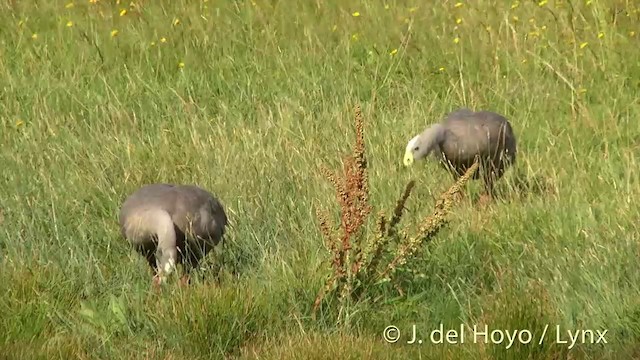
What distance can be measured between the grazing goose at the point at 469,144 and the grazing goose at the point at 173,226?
158 cm

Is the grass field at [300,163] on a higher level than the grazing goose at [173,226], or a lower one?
lower

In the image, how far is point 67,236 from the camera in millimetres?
5879

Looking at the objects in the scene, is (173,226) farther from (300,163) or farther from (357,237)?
(300,163)

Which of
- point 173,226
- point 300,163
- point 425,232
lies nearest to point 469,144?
point 300,163

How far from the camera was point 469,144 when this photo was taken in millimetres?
6953

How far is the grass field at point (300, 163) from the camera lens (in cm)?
494

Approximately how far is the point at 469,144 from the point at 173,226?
2117 mm

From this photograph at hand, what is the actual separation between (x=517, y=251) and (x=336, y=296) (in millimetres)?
901

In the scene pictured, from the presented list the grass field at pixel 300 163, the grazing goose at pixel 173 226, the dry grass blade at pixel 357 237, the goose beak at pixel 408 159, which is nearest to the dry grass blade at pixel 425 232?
the dry grass blade at pixel 357 237

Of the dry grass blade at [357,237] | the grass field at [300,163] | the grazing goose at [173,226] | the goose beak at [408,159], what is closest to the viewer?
the grass field at [300,163]

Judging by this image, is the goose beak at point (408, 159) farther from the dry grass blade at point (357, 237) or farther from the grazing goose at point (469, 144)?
the dry grass blade at point (357, 237)

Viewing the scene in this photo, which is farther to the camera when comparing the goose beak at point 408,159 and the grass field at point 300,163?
the goose beak at point 408,159

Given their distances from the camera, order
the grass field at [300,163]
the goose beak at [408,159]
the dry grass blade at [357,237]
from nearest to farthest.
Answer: the grass field at [300,163] < the dry grass blade at [357,237] < the goose beak at [408,159]

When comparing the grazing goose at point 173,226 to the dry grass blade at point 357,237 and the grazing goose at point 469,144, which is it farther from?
the grazing goose at point 469,144
